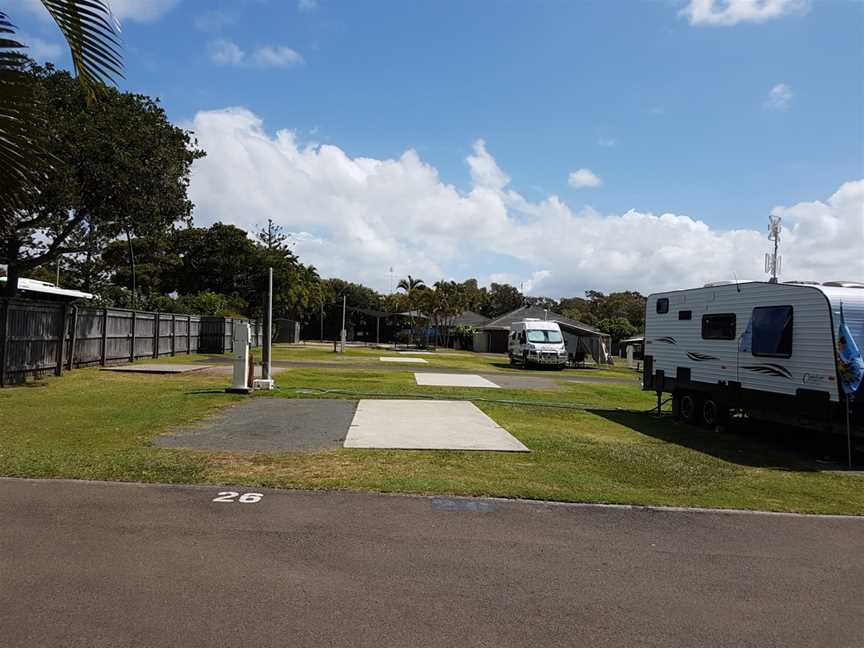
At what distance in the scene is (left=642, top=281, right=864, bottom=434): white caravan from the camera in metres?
10.9

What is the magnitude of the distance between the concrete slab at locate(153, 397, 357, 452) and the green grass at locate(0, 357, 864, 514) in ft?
1.59

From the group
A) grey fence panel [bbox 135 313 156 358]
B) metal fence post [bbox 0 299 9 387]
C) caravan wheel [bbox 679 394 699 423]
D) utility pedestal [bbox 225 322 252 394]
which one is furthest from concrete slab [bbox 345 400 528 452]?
grey fence panel [bbox 135 313 156 358]

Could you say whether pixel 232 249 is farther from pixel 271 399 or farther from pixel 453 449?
pixel 453 449

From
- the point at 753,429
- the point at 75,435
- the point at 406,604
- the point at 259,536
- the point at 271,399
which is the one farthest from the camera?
the point at 271,399

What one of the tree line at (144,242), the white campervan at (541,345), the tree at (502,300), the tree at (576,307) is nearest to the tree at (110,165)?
the tree line at (144,242)

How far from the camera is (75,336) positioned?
20.3m

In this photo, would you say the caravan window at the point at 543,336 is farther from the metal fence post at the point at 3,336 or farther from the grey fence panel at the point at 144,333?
the metal fence post at the point at 3,336

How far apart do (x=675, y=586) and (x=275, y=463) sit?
5294 millimetres

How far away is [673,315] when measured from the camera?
51.5 ft

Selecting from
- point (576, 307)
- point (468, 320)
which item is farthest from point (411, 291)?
point (576, 307)

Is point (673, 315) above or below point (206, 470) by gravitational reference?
above

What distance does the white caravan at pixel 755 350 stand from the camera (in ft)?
35.7

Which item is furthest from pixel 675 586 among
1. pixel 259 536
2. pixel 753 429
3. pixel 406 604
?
pixel 753 429

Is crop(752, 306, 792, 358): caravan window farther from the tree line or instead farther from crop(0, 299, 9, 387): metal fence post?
crop(0, 299, 9, 387): metal fence post
